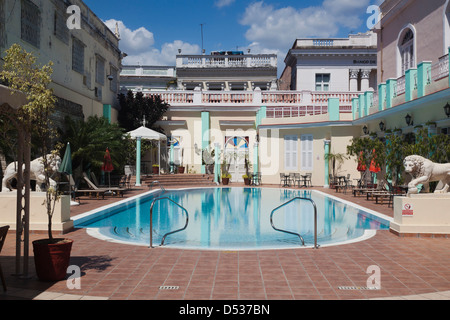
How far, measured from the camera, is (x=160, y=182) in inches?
834

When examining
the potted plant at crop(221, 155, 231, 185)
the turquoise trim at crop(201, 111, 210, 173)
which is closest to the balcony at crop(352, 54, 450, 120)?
the potted plant at crop(221, 155, 231, 185)

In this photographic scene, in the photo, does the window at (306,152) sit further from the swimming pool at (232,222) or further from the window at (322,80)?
the window at (322,80)

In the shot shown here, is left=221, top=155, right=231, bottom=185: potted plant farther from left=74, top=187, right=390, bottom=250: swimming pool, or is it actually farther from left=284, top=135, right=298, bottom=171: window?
left=74, top=187, right=390, bottom=250: swimming pool

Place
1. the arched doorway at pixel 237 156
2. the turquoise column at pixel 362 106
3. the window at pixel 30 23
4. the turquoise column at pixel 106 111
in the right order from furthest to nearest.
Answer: the arched doorway at pixel 237 156 < the turquoise column at pixel 106 111 < the turquoise column at pixel 362 106 < the window at pixel 30 23

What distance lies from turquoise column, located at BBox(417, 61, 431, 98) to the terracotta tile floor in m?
6.76

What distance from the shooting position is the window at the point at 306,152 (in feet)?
69.4

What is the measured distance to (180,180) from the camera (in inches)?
855

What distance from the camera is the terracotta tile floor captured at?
4551mm

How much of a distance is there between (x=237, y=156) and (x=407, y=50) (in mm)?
10981

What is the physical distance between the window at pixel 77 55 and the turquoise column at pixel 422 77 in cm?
1366

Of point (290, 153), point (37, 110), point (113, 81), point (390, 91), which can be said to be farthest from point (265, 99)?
point (37, 110)

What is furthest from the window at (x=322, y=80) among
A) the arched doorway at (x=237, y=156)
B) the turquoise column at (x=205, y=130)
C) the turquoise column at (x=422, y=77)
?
the turquoise column at (x=422, y=77)
